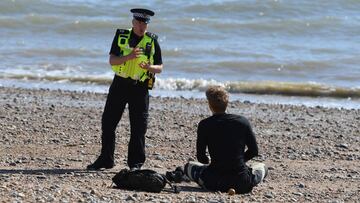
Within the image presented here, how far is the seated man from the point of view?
9234mm

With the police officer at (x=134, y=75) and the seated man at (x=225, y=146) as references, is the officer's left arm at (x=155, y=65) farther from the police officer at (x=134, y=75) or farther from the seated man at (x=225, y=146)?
the seated man at (x=225, y=146)

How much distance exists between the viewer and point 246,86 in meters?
18.8

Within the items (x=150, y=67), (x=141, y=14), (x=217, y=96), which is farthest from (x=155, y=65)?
(x=217, y=96)

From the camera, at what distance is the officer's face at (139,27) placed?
32.4 ft

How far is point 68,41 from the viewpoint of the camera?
79.2 ft

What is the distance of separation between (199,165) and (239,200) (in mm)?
727

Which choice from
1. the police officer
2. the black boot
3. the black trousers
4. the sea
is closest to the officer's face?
the police officer

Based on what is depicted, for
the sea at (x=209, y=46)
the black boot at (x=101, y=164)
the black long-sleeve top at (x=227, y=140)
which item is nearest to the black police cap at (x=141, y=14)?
the black long-sleeve top at (x=227, y=140)

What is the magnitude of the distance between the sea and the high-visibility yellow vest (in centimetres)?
733

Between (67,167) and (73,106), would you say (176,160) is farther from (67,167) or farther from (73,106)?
(73,106)

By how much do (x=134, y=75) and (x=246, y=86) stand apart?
8931 millimetres

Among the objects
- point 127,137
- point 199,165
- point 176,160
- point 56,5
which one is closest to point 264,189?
point 199,165

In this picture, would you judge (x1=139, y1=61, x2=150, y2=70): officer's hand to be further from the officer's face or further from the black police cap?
the black police cap

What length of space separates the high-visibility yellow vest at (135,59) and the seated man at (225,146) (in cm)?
98
